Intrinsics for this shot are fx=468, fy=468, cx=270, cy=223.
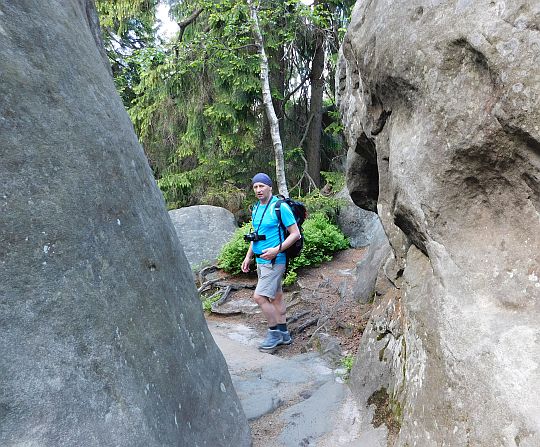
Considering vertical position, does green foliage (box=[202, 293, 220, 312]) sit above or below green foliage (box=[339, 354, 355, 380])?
below

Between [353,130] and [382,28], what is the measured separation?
141 centimetres

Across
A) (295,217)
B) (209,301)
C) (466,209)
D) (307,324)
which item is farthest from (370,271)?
(466,209)

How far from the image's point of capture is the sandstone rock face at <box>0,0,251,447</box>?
1.81 m

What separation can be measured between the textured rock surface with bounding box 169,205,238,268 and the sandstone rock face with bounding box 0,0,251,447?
24.4 ft

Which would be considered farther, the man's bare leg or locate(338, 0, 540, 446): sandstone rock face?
the man's bare leg

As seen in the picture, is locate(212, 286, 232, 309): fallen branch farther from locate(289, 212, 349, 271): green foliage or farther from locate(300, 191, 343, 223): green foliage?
locate(300, 191, 343, 223): green foliage

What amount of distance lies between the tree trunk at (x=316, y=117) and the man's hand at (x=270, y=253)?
8.52 meters

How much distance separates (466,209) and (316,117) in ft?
37.1

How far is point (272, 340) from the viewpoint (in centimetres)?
560

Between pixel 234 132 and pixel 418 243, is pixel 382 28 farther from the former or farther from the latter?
pixel 234 132

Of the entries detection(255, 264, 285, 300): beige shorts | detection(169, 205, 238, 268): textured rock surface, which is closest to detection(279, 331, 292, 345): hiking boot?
detection(255, 264, 285, 300): beige shorts

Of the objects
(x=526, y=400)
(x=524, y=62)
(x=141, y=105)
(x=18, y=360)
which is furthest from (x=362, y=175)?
(x=141, y=105)

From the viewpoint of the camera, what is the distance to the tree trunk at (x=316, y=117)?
12992 mm

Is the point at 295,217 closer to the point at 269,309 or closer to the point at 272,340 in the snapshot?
the point at 269,309
